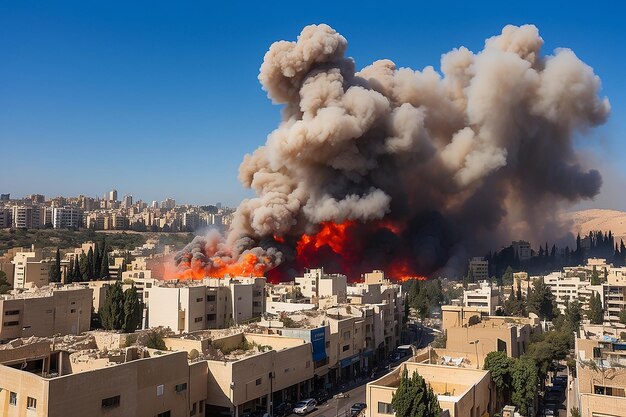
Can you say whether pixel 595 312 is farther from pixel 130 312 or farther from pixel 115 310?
pixel 115 310

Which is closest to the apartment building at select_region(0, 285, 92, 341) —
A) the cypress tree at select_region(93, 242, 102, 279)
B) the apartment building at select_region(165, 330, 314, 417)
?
the apartment building at select_region(165, 330, 314, 417)

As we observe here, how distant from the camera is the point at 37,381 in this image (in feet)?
56.9

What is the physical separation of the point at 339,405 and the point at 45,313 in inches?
723

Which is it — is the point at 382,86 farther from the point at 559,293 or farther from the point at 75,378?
the point at 75,378

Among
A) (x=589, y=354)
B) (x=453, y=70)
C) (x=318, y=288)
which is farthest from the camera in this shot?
(x=453, y=70)

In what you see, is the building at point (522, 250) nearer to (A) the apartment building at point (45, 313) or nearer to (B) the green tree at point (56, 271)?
(B) the green tree at point (56, 271)

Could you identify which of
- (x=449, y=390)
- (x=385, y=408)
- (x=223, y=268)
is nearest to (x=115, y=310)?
(x=223, y=268)

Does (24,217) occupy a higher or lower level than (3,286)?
higher

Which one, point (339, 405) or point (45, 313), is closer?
point (339, 405)

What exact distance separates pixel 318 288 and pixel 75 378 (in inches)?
1250

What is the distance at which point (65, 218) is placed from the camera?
13688 cm

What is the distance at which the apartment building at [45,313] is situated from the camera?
34250 mm

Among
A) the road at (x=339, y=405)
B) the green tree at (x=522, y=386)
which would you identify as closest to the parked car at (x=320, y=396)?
the road at (x=339, y=405)

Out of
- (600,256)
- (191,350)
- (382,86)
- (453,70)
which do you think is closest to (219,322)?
(191,350)
